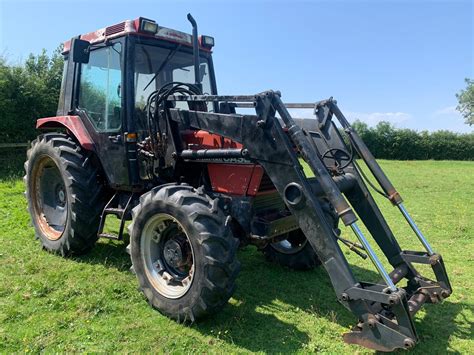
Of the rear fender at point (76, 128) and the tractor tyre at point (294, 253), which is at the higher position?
the rear fender at point (76, 128)

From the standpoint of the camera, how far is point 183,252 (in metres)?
4.20

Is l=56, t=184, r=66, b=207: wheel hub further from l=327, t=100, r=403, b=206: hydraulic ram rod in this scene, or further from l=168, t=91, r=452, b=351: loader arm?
l=327, t=100, r=403, b=206: hydraulic ram rod

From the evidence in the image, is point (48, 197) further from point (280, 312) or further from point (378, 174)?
point (378, 174)

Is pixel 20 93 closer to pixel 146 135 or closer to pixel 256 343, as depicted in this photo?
pixel 146 135

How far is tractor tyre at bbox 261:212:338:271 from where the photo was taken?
5.42 m

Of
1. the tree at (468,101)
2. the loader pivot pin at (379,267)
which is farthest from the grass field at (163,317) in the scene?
the tree at (468,101)

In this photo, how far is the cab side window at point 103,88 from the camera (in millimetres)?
5176

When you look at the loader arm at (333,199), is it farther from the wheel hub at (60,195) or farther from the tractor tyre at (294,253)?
the wheel hub at (60,195)

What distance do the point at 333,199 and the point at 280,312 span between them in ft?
4.84

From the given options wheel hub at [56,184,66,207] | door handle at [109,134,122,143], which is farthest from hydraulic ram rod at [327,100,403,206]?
wheel hub at [56,184,66,207]

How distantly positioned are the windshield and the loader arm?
2.27 ft

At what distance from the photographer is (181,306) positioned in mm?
3906

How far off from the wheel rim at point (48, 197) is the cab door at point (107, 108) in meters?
1.08

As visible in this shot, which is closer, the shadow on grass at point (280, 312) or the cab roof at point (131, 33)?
the shadow on grass at point (280, 312)
